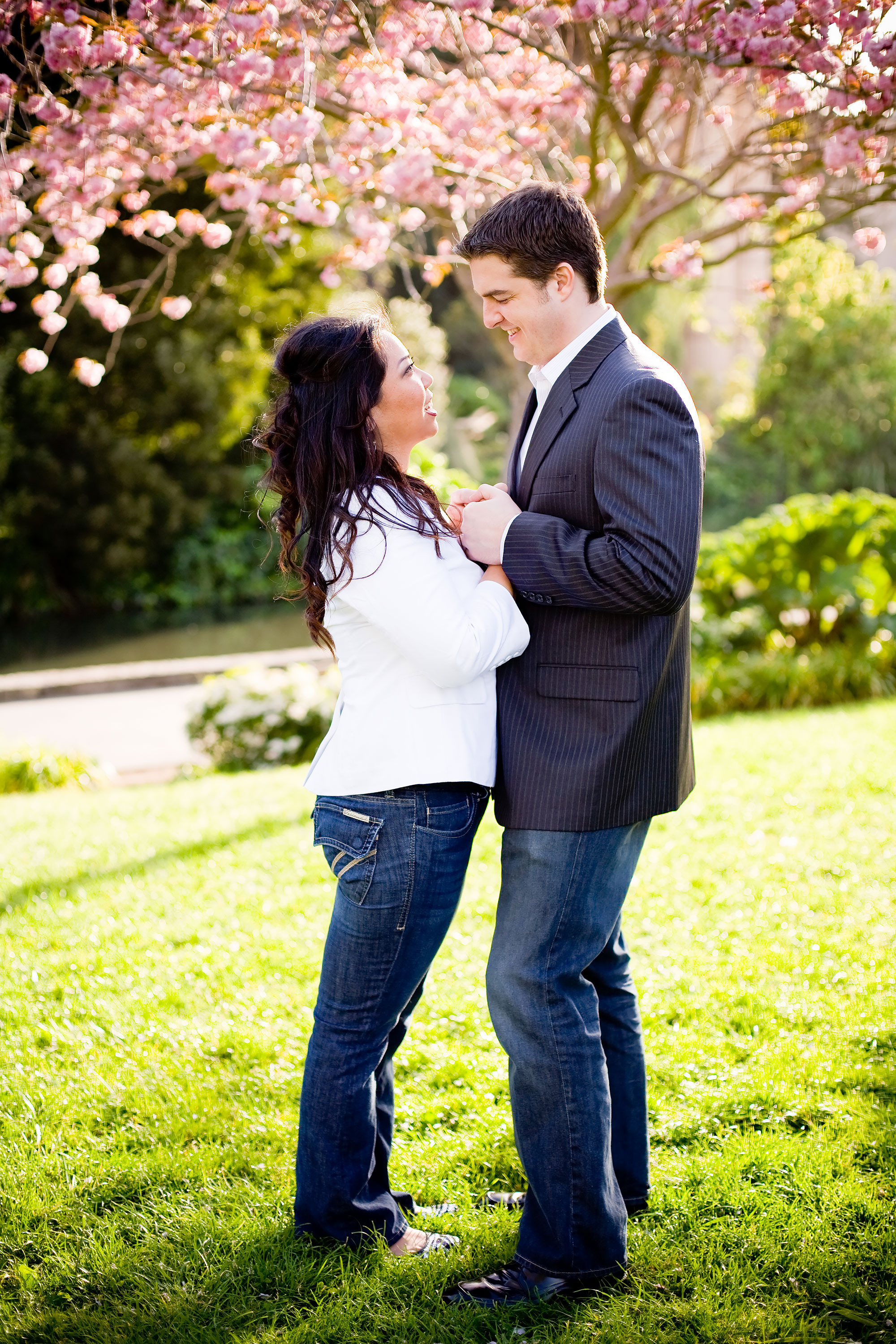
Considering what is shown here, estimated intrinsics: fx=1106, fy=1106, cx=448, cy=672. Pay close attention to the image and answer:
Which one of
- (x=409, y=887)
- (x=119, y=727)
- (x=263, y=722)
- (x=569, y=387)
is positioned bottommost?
(x=119, y=727)

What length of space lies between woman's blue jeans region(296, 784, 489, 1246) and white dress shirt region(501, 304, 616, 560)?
521 mm

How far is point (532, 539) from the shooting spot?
76.5 inches

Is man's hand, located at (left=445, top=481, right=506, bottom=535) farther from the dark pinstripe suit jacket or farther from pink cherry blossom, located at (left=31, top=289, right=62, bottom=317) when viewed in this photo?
pink cherry blossom, located at (left=31, top=289, right=62, bottom=317)

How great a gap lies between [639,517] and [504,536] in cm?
27

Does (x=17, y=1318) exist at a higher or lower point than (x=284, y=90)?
lower

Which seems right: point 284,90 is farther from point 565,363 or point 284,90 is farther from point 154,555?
point 154,555

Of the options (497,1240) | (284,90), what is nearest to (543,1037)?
(497,1240)

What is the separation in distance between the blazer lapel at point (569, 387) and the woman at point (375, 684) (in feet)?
0.72

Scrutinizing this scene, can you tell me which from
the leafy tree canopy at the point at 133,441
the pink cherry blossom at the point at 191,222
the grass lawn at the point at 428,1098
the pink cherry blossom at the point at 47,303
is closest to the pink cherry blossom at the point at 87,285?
the pink cherry blossom at the point at 47,303

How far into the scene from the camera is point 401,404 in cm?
208

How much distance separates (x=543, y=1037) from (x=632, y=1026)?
1.34 ft

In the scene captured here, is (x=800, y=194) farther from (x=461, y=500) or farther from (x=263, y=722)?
(x=263, y=722)

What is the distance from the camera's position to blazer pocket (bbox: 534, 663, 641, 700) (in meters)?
1.97

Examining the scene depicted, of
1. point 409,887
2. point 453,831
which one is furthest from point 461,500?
point 409,887
